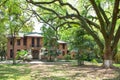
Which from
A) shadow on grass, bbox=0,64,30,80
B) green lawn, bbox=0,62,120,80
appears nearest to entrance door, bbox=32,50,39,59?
shadow on grass, bbox=0,64,30,80

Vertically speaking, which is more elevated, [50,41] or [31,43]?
[50,41]

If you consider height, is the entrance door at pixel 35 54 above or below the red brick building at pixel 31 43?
below

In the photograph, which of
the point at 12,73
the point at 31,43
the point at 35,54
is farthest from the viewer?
the point at 35,54

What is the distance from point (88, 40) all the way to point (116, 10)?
26.7 feet

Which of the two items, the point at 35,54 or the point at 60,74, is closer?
the point at 60,74

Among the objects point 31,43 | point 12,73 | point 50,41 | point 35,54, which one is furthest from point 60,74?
point 35,54

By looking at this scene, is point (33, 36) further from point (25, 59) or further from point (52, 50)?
point (25, 59)

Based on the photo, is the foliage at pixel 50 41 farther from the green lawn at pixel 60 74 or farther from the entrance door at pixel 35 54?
the green lawn at pixel 60 74

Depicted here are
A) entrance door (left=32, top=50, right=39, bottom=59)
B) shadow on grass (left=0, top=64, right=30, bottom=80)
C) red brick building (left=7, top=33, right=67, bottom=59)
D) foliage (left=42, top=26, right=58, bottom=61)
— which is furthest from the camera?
entrance door (left=32, top=50, right=39, bottom=59)

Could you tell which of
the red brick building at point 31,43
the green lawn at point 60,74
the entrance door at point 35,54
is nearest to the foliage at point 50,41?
the red brick building at point 31,43

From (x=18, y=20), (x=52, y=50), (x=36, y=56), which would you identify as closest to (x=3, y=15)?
(x=18, y=20)

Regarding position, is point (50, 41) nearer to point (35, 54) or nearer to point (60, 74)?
point (35, 54)

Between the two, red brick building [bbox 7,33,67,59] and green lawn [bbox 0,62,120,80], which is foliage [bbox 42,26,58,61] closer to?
red brick building [bbox 7,33,67,59]

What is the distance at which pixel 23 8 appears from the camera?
80.3ft
